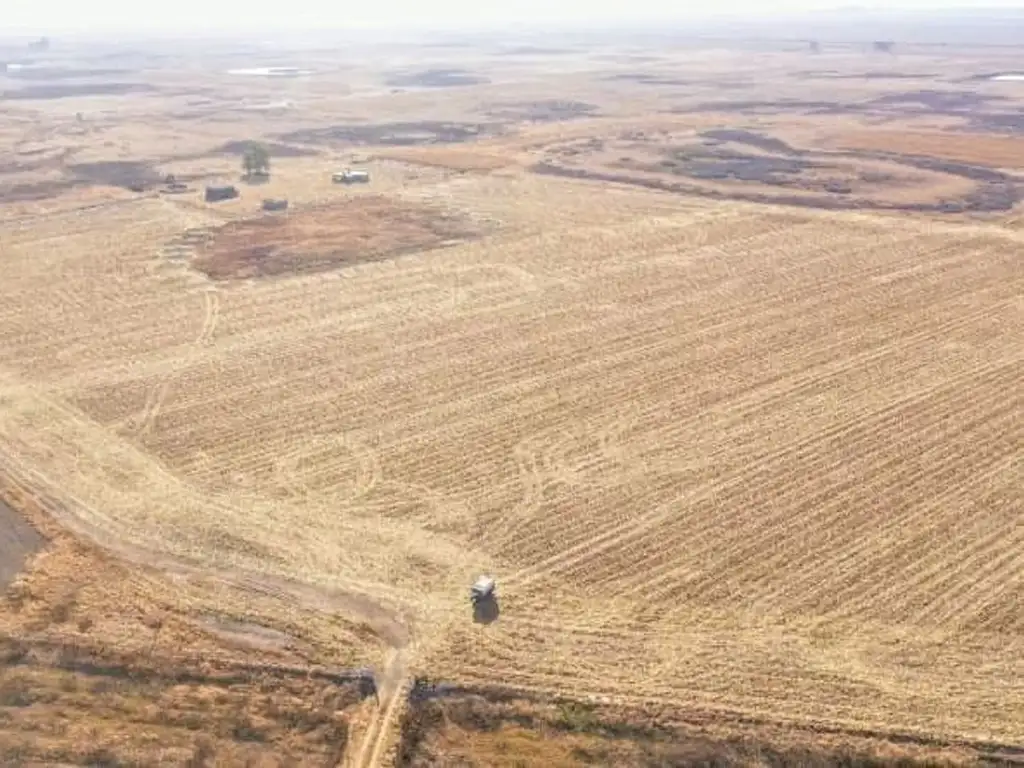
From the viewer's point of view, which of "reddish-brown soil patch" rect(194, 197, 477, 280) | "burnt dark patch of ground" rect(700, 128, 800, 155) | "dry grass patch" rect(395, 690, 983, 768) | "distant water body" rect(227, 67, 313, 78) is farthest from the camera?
"distant water body" rect(227, 67, 313, 78)

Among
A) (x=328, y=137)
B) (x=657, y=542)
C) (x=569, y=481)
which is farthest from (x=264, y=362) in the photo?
(x=328, y=137)

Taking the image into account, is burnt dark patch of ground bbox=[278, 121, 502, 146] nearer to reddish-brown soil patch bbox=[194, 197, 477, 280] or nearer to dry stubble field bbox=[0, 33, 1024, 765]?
reddish-brown soil patch bbox=[194, 197, 477, 280]

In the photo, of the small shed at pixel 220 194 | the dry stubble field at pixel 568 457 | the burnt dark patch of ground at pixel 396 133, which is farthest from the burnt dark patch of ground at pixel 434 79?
the dry stubble field at pixel 568 457

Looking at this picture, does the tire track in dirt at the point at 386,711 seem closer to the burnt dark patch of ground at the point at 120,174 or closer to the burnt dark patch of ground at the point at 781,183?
the burnt dark patch of ground at the point at 781,183

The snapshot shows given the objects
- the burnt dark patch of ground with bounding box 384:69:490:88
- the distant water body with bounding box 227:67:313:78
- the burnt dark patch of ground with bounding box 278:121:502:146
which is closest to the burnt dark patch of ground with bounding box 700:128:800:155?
the burnt dark patch of ground with bounding box 278:121:502:146

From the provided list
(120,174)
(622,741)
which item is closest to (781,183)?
(120,174)

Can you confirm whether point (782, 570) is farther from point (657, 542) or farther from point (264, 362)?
point (264, 362)
